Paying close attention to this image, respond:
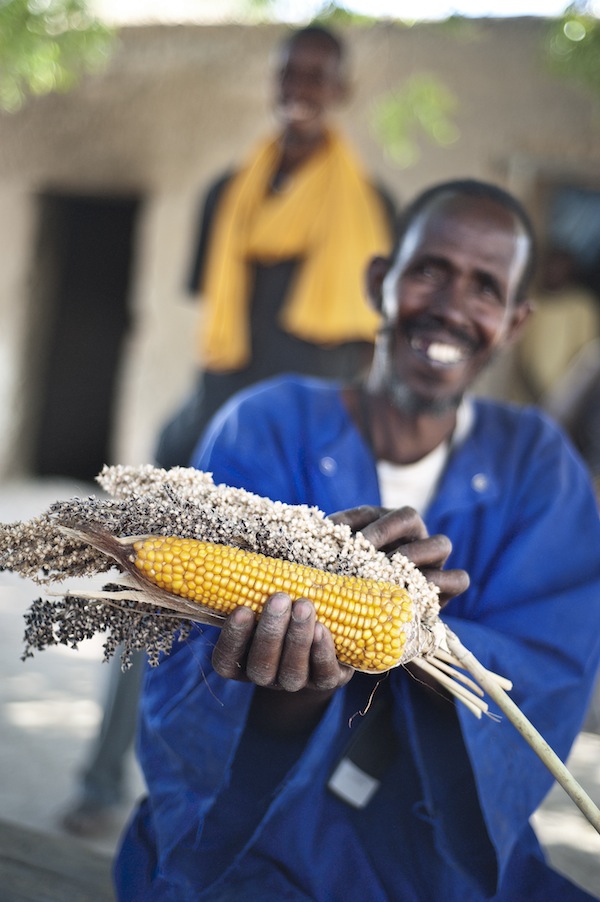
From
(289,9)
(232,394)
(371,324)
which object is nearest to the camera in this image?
(232,394)

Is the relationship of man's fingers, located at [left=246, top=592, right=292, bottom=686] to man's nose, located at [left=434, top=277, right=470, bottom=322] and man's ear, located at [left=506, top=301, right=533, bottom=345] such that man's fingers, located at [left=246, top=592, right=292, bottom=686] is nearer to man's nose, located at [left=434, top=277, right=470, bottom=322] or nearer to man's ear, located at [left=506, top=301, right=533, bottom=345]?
man's nose, located at [left=434, top=277, right=470, bottom=322]

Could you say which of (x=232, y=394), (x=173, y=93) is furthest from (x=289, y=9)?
(x=232, y=394)

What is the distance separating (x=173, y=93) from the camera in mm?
6688

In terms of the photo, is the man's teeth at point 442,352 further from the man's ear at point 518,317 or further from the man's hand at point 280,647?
the man's hand at point 280,647

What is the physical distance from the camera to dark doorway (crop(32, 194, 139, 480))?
7918 millimetres

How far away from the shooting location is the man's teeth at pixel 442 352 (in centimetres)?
212

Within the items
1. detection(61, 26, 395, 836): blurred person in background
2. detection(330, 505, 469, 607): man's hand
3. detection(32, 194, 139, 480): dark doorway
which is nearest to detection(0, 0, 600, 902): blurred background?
detection(32, 194, 139, 480): dark doorway

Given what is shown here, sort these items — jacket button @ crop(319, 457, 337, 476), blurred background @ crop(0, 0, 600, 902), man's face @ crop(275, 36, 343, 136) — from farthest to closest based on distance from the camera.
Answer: blurred background @ crop(0, 0, 600, 902) → man's face @ crop(275, 36, 343, 136) → jacket button @ crop(319, 457, 337, 476)

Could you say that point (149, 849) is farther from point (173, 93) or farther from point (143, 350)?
point (173, 93)

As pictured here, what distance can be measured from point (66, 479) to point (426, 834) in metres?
7.03

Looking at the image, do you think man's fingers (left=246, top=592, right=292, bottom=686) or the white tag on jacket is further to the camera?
the white tag on jacket

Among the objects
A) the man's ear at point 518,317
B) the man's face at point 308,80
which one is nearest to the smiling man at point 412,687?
the man's ear at point 518,317

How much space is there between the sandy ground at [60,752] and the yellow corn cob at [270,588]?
0.75m

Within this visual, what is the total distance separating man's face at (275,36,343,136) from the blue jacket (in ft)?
8.05
